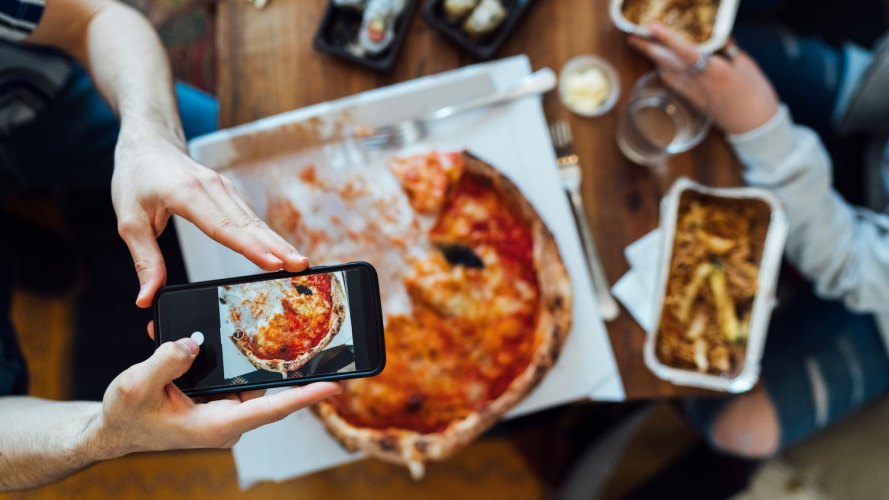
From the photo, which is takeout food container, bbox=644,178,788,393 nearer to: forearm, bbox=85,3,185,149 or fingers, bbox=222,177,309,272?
fingers, bbox=222,177,309,272

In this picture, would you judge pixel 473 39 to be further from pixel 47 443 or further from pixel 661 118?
pixel 47 443

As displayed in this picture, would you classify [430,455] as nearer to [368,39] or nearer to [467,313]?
[467,313]

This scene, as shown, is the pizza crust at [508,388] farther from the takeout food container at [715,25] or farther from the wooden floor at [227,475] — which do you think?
the wooden floor at [227,475]

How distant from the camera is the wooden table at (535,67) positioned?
1267 millimetres

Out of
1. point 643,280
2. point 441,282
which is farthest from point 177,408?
point 643,280

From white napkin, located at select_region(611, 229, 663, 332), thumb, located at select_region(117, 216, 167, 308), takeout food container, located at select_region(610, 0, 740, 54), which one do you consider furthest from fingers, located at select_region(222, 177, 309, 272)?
takeout food container, located at select_region(610, 0, 740, 54)

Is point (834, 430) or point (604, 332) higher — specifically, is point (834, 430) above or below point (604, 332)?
below

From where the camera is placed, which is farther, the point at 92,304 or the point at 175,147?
the point at 92,304

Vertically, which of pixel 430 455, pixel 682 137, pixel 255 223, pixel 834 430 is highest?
pixel 255 223

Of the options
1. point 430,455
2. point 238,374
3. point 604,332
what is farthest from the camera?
point 604,332

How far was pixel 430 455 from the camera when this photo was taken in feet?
3.72

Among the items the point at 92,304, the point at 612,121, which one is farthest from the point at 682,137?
the point at 92,304

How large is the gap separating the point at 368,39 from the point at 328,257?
46 cm

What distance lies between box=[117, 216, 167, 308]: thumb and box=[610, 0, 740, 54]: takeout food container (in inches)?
38.5
